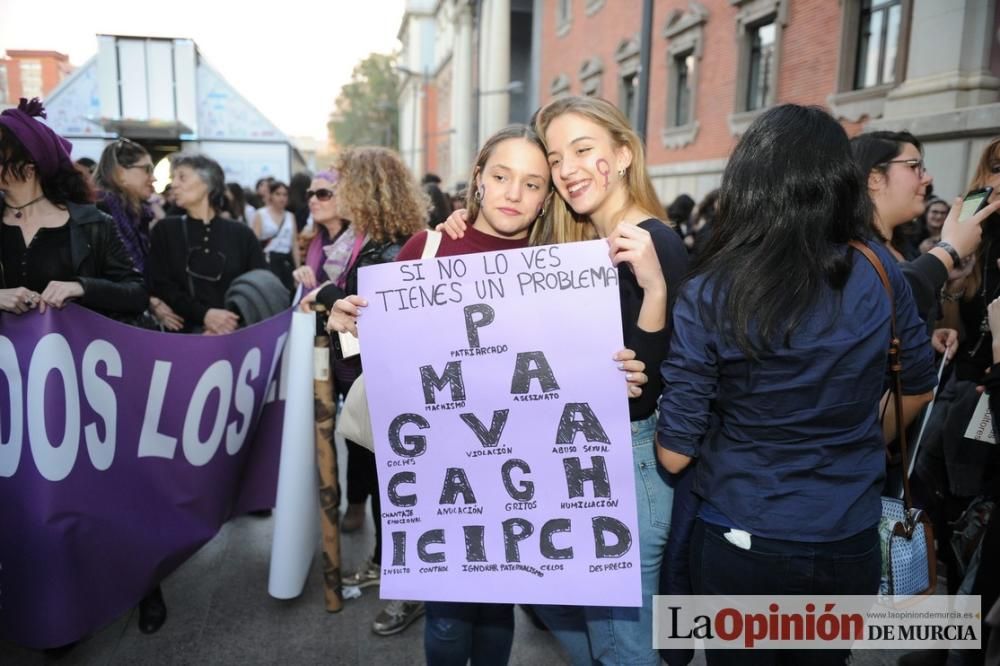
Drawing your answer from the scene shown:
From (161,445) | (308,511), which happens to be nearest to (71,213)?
(161,445)

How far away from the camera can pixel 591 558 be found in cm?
185

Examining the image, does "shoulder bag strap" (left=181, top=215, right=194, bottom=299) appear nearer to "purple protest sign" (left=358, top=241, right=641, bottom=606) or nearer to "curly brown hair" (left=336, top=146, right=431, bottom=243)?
"curly brown hair" (left=336, top=146, right=431, bottom=243)

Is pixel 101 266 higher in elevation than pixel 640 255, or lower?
lower

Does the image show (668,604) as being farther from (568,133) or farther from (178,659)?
(178,659)

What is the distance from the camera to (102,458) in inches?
104

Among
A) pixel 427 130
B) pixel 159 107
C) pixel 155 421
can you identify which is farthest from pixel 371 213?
pixel 427 130

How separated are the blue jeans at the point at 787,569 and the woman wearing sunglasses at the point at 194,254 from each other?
319 cm

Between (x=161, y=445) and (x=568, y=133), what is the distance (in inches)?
83.7

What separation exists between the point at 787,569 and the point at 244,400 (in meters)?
2.52

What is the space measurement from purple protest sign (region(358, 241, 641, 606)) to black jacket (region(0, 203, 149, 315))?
4.87 ft

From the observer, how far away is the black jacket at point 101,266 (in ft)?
9.19

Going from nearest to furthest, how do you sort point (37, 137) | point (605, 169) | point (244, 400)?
point (605, 169)
point (37, 137)
point (244, 400)

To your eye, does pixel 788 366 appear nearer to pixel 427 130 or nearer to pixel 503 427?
pixel 503 427

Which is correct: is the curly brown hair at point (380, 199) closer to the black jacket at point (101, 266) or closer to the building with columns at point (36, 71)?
the black jacket at point (101, 266)
